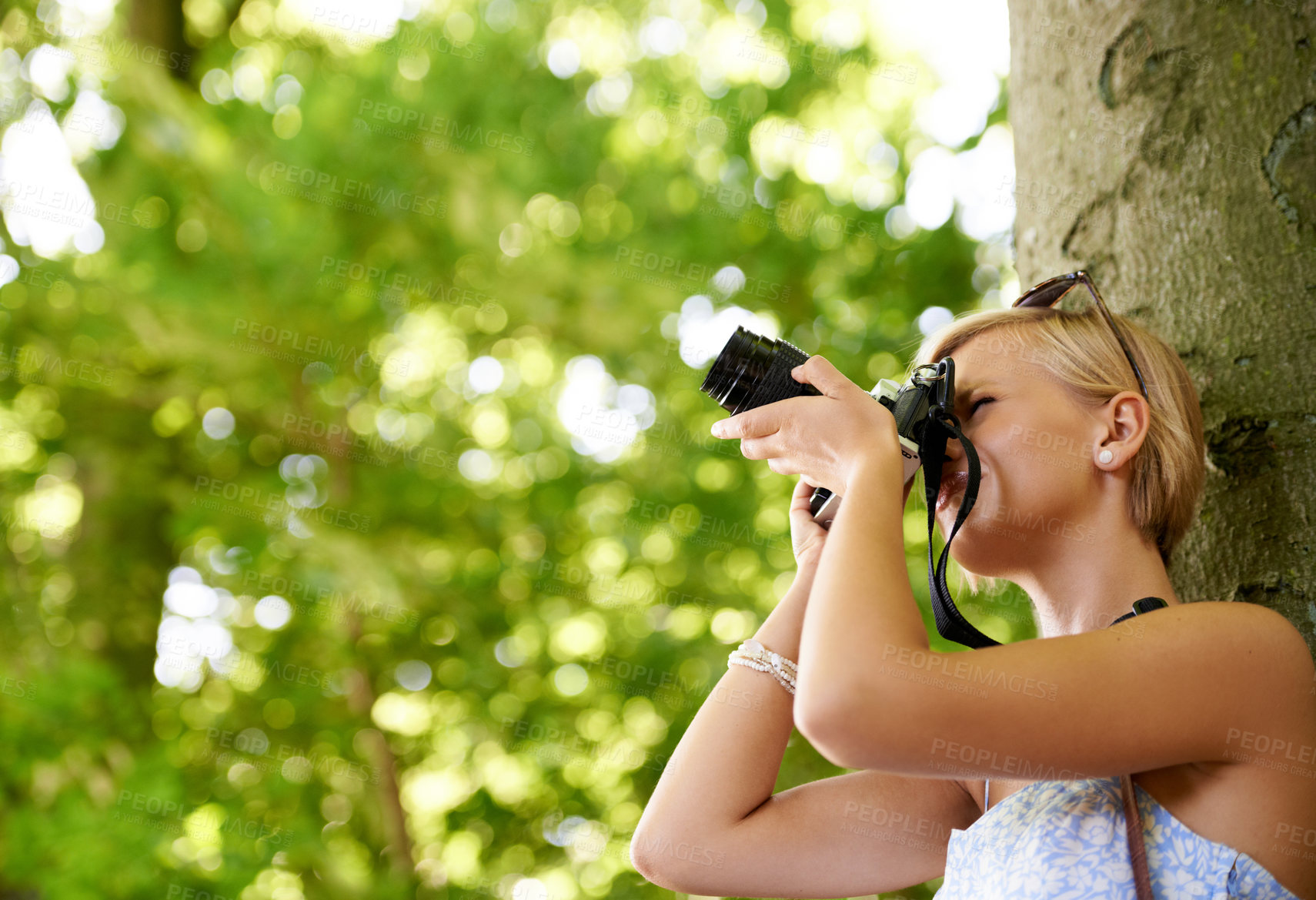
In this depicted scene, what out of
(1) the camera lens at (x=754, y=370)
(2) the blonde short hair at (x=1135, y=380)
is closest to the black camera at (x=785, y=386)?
(1) the camera lens at (x=754, y=370)

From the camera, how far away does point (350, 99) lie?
2.99 m

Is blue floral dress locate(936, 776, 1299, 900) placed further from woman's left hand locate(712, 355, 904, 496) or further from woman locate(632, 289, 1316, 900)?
woman's left hand locate(712, 355, 904, 496)

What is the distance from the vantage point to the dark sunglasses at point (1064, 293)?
4.09 feet

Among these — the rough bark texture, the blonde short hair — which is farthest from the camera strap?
the rough bark texture

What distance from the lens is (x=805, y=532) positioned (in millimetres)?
1354

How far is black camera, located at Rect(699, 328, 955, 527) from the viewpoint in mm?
1164

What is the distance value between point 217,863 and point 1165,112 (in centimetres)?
305

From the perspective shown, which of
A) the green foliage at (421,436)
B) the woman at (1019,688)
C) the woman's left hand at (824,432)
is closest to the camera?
the woman at (1019,688)

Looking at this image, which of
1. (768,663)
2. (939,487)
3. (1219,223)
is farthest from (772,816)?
(1219,223)

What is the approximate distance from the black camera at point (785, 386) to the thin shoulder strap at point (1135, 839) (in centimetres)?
43

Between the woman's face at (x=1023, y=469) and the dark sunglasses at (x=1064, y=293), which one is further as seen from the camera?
the dark sunglasses at (x=1064, y=293)

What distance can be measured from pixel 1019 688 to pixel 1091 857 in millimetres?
242

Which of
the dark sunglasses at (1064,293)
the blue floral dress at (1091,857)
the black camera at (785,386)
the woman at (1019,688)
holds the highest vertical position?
the dark sunglasses at (1064,293)

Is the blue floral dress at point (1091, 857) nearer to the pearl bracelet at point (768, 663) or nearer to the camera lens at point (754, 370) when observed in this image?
the pearl bracelet at point (768, 663)
